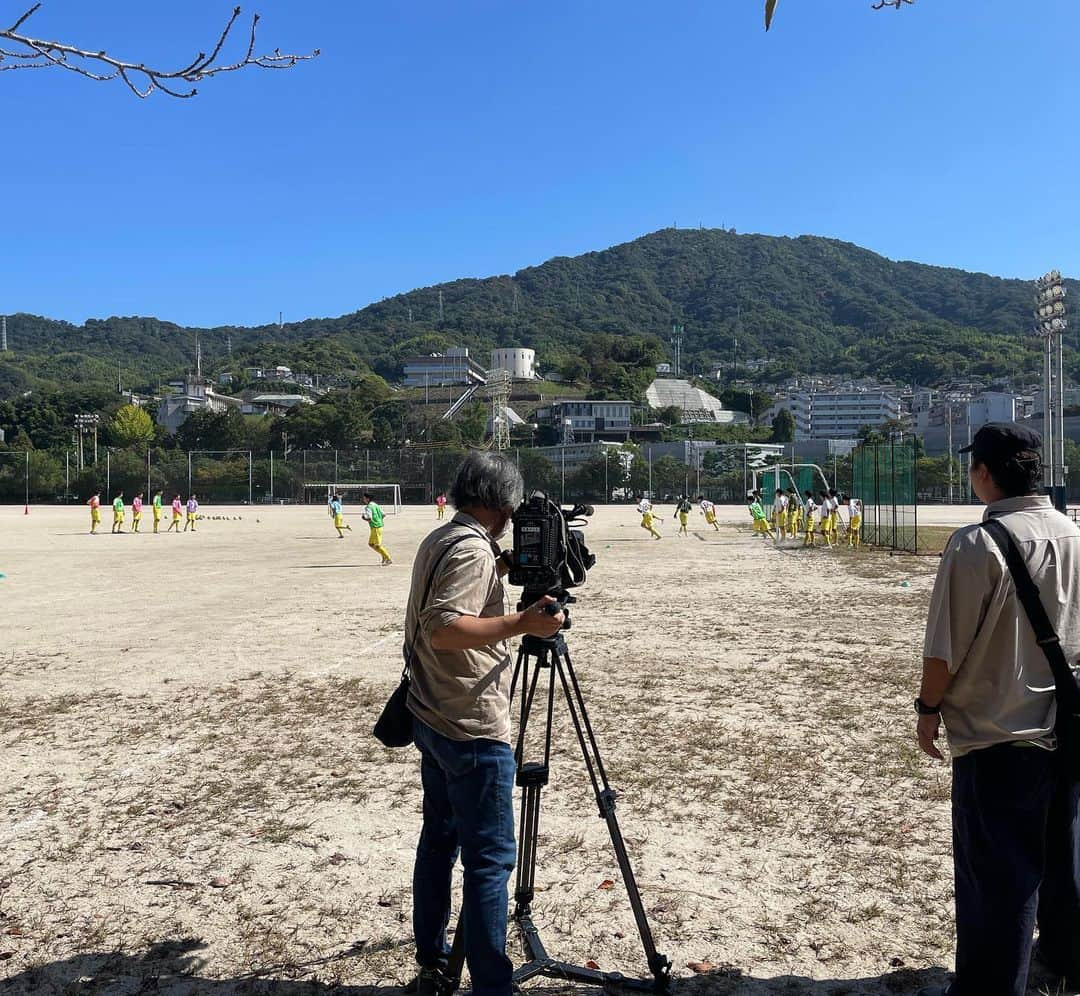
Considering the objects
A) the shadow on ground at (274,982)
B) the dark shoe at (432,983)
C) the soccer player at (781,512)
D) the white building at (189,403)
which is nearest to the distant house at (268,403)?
the white building at (189,403)

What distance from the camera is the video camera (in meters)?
2.81

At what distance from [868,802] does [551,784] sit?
1.70 m

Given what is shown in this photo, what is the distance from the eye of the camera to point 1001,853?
2.67 metres

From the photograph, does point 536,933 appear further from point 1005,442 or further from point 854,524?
point 854,524

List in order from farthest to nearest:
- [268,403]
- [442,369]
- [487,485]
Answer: [442,369] → [268,403] → [487,485]

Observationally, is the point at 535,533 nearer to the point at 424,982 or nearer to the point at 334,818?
the point at 424,982

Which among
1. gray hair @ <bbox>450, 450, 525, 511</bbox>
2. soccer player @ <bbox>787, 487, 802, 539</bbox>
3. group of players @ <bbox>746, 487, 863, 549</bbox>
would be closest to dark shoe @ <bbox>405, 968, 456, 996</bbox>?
gray hair @ <bbox>450, 450, 525, 511</bbox>

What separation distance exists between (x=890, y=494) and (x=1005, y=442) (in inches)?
889

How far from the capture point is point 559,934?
11.5 feet

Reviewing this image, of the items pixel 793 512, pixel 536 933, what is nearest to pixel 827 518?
pixel 793 512

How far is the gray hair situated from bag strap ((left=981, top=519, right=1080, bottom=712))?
4.67 feet

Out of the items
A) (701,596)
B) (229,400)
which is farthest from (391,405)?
(701,596)

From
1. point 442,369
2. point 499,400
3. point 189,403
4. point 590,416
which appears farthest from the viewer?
point 442,369

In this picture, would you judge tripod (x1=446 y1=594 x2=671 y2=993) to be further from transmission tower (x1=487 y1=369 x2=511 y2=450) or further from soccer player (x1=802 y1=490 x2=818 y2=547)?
transmission tower (x1=487 y1=369 x2=511 y2=450)
